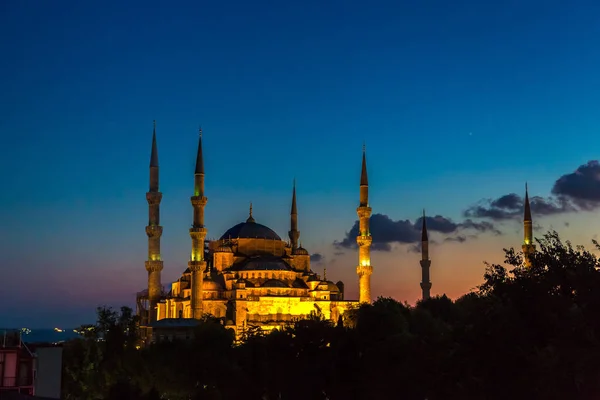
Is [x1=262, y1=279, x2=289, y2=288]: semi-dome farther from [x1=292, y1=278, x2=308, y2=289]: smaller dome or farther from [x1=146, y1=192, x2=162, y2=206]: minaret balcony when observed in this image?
[x1=146, y1=192, x2=162, y2=206]: minaret balcony

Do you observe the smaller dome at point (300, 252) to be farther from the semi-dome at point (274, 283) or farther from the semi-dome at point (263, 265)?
the semi-dome at point (274, 283)

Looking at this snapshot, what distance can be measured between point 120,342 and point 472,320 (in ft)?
89.4

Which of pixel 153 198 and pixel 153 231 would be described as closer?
pixel 153 231

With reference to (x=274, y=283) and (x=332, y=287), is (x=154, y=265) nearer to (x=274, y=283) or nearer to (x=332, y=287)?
(x=274, y=283)

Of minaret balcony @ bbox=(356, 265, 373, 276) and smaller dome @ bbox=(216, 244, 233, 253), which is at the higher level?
Result: smaller dome @ bbox=(216, 244, 233, 253)

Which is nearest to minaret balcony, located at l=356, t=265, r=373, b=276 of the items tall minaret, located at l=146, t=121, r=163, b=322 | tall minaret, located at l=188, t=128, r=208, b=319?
tall minaret, located at l=188, t=128, r=208, b=319

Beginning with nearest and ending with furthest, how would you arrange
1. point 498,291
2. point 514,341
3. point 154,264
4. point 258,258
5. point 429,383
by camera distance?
1. point 514,341
2. point 498,291
3. point 429,383
4. point 154,264
5. point 258,258

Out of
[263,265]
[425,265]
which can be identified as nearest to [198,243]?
[263,265]

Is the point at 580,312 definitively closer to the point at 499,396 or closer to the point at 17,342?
the point at 499,396

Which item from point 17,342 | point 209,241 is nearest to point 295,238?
point 209,241

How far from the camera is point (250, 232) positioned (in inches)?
3022

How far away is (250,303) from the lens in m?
66.1

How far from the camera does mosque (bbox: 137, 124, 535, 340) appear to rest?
63.3 metres

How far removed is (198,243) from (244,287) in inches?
250
